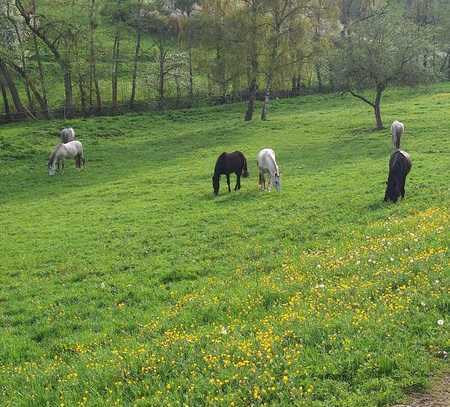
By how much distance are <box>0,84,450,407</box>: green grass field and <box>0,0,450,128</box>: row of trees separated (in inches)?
423

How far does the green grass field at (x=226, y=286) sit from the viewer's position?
7074mm

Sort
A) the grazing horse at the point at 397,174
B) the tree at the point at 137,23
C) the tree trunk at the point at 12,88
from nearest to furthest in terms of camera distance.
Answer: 1. the grazing horse at the point at 397,174
2. the tree trunk at the point at 12,88
3. the tree at the point at 137,23

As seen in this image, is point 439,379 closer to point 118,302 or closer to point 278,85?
point 118,302

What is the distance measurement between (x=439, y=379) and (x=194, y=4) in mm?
69893

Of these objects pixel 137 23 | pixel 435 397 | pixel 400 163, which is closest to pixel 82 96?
pixel 137 23

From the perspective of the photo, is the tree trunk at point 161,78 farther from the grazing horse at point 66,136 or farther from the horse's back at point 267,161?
the horse's back at point 267,161

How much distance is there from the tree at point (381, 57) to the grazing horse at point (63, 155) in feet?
68.6

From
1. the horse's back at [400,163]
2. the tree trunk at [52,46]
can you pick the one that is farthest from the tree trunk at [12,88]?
the horse's back at [400,163]

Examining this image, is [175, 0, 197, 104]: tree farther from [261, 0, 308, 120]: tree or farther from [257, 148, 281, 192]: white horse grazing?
[257, 148, 281, 192]: white horse grazing

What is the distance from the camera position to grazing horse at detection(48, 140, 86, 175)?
33.6 m

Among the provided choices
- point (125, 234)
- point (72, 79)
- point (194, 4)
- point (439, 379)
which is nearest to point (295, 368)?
point (439, 379)

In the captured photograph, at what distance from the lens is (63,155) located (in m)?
33.8

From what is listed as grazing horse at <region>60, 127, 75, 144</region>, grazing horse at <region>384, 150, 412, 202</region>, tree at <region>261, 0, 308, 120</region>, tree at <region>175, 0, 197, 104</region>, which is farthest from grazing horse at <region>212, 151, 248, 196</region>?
tree at <region>175, 0, 197, 104</region>

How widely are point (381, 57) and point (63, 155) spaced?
80.5 feet
